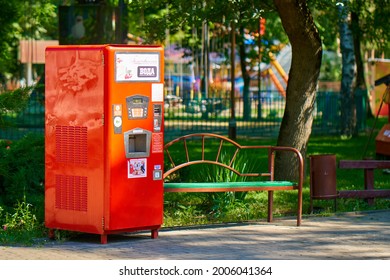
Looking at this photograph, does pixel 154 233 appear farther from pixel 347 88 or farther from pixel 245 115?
pixel 245 115

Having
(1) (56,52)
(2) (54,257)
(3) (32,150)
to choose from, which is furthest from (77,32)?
(2) (54,257)

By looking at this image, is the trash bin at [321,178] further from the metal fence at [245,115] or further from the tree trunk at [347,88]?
the tree trunk at [347,88]

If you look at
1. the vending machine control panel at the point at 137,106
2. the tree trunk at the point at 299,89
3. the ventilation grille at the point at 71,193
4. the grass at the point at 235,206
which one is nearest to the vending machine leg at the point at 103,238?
the ventilation grille at the point at 71,193

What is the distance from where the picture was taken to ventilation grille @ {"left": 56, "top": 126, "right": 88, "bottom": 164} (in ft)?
34.4

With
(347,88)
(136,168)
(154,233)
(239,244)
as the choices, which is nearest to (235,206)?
(154,233)

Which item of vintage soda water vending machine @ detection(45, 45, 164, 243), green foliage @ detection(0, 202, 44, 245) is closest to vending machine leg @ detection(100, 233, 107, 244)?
vintage soda water vending machine @ detection(45, 45, 164, 243)

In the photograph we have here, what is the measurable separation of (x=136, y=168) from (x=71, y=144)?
0.72 meters

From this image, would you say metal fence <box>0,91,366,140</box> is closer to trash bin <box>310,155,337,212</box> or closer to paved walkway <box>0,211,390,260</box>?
trash bin <box>310,155,337,212</box>

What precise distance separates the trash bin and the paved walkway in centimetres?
82

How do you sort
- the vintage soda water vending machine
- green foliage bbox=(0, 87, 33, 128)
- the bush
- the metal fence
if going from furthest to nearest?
the metal fence < green foliage bbox=(0, 87, 33, 128) < the bush < the vintage soda water vending machine

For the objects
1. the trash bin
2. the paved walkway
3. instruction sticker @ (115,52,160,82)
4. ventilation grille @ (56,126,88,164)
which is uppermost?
instruction sticker @ (115,52,160,82)

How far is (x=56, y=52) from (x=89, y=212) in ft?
5.58

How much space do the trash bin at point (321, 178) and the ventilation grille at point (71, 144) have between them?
353 centimetres
